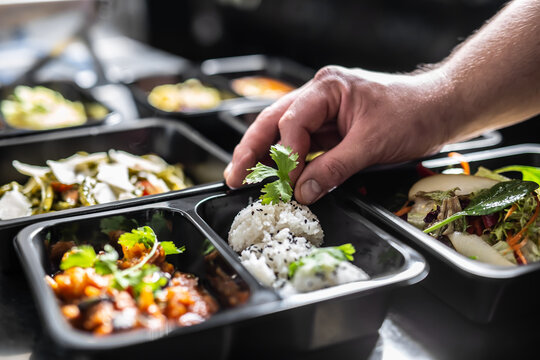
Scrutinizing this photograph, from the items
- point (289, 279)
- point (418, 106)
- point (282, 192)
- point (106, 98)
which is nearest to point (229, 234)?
point (282, 192)

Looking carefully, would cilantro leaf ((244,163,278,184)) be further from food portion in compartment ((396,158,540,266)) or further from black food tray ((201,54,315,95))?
black food tray ((201,54,315,95))

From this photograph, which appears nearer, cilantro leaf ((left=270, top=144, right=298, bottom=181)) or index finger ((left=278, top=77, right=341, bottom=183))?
cilantro leaf ((left=270, top=144, right=298, bottom=181))

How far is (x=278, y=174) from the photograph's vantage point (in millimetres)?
1558

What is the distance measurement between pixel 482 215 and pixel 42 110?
6.95 feet

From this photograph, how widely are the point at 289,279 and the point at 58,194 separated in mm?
1022

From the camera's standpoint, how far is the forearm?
5.77 ft

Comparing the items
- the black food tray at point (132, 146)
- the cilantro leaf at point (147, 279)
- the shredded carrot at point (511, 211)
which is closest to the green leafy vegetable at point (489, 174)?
the shredded carrot at point (511, 211)

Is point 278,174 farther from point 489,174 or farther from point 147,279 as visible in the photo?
point 489,174

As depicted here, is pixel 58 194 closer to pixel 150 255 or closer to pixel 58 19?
pixel 150 255

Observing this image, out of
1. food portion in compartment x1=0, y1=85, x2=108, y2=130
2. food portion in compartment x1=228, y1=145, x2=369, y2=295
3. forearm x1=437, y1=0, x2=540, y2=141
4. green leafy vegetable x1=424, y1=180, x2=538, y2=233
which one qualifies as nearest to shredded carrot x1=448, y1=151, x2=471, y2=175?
forearm x1=437, y1=0, x2=540, y2=141

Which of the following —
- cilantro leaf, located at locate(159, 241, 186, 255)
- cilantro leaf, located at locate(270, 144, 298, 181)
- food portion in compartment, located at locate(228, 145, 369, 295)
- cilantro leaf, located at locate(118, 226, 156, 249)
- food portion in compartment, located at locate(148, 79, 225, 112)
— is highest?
cilantro leaf, located at locate(270, 144, 298, 181)

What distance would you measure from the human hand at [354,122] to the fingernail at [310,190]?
17mm

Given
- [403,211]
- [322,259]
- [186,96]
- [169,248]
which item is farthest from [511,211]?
[186,96]

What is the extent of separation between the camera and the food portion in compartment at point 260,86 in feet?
11.2
